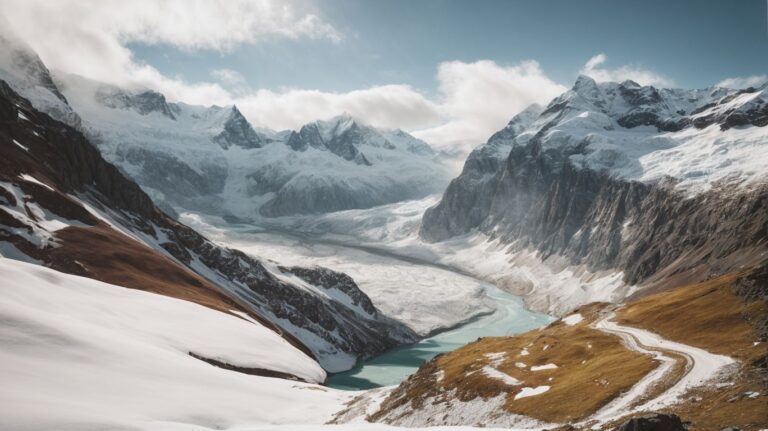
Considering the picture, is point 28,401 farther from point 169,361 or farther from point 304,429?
point 169,361

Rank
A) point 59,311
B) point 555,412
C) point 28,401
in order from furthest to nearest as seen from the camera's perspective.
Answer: point 59,311
point 555,412
point 28,401

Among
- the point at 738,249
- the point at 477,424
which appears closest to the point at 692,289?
the point at 477,424

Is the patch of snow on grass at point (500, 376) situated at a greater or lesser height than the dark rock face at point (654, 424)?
lesser

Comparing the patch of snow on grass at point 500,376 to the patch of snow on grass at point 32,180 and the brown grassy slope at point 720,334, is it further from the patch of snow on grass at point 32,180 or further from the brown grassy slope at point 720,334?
the patch of snow on grass at point 32,180

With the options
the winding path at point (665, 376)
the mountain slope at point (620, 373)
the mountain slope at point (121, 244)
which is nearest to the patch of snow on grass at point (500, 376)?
the mountain slope at point (620, 373)

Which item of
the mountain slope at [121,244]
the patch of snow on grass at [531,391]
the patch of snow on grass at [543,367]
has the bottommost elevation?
the patch of snow on grass at [531,391]

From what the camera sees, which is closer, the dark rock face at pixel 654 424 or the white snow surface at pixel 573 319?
the dark rock face at pixel 654 424

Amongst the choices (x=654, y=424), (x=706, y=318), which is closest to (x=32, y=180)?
(x=654, y=424)
